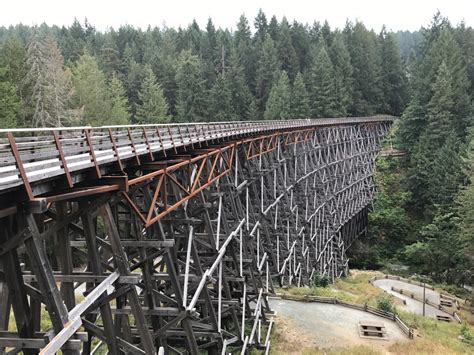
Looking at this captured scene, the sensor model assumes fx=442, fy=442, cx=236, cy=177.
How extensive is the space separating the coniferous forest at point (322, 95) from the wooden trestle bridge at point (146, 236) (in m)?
12.0

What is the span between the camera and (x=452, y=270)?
38344 millimetres

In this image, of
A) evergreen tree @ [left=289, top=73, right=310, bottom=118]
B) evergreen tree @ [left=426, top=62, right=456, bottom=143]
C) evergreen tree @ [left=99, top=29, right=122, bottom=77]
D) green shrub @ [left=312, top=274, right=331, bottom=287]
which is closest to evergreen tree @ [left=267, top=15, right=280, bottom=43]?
evergreen tree @ [left=99, top=29, right=122, bottom=77]

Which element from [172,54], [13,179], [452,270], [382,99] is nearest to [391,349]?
[13,179]

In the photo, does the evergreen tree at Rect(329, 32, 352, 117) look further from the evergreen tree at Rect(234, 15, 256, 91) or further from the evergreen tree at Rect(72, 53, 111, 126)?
the evergreen tree at Rect(72, 53, 111, 126)

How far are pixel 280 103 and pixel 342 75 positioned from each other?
40.0 ft

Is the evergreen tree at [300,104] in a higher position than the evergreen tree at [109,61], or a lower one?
lower

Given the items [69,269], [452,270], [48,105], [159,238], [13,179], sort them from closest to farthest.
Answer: [13,179], [69,269], [159,238], [48,105], [452,270]

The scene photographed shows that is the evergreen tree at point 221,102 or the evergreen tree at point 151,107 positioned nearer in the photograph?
the evergreen tree at point 151,107

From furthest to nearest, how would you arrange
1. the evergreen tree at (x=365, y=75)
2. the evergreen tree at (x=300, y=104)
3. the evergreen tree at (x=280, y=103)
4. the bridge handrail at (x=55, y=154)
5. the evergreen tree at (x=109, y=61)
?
the evergreen tree at (x=109, y=61), the evergreen tree at (x=365, y=75), the evergreen tree at (x=280, y=103), the evergreen tree at (x=300, y=104), the bridge handrail at (x=55, y=154)

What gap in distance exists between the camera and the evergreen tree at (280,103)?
59.4m

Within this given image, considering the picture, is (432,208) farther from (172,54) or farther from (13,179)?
(172,54)

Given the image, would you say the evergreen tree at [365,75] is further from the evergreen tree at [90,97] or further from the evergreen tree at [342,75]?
the evergreen tree at [90,97]

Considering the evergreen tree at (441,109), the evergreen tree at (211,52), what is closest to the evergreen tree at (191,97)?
the evergreen tree at (211,52)

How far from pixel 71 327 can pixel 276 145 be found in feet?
73.3
